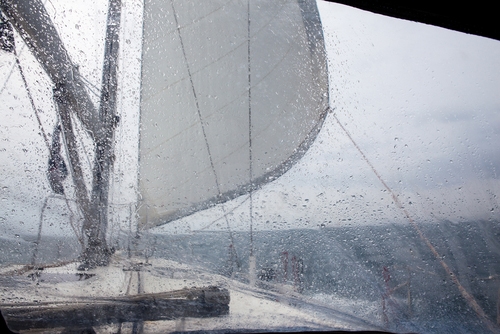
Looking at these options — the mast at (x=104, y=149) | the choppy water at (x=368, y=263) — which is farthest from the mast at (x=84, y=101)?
the choppy water at (x=368, y=263)

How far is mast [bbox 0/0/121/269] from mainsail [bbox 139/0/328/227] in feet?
0.99

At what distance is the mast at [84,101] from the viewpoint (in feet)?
6.98

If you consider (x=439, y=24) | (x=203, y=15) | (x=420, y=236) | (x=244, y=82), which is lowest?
(x=420, y=236)

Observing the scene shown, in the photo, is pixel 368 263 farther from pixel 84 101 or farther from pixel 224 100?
pixel 84 101

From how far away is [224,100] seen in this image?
303 cm

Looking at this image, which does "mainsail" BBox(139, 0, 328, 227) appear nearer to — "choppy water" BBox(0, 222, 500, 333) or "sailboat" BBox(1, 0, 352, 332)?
"sailboat" BBox(1, 0, 352, 332)

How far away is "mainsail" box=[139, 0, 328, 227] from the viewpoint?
280cm

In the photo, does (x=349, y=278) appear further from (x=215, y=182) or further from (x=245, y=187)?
(x=215, y=182)

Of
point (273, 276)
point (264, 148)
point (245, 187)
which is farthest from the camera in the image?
point (264, 148)

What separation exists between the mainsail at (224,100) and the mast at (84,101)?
0.99 ft

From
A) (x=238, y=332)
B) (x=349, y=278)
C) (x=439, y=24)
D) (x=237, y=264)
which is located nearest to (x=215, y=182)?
(x=237, y=264)

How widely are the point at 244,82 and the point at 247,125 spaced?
1.12 ft

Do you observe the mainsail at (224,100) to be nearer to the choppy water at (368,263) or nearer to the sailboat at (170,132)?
the sailboat at (170,132)

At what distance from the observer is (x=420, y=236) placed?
2727 millimetres
